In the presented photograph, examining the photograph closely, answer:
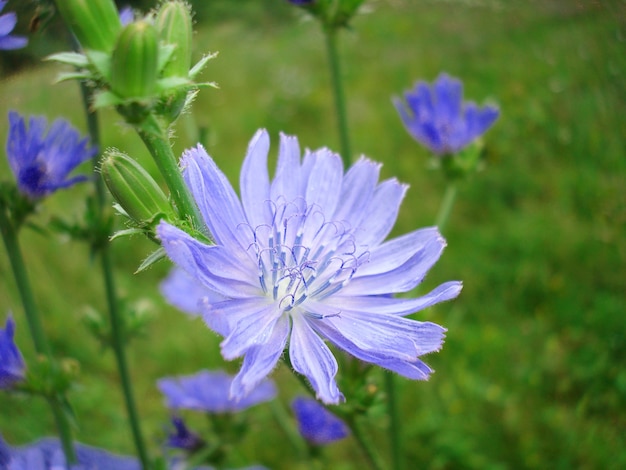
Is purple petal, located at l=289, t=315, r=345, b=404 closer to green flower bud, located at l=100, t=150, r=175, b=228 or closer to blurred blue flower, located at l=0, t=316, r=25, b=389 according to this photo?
green flower bud, located at l=100, t=150, r=175, b=228

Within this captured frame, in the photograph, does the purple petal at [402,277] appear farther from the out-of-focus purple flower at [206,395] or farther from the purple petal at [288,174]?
the out-of-focus purple flower at [206,395]

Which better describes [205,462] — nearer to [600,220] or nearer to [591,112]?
[600,220]

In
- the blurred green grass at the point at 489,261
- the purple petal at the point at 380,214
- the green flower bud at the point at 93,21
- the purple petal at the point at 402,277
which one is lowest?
the blurred green grass at the point at 489,261

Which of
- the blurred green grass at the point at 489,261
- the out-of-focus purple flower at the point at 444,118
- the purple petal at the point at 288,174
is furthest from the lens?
the blurred green grass at the point at 489,261

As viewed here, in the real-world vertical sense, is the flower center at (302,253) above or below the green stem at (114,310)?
above

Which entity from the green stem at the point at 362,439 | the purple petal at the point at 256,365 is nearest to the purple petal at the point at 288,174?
the purple petal at the point at 256,365

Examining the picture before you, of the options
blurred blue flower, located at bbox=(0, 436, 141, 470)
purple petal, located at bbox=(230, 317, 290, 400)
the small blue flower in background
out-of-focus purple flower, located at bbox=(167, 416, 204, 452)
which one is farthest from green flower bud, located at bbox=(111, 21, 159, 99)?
the small blue flower in background
